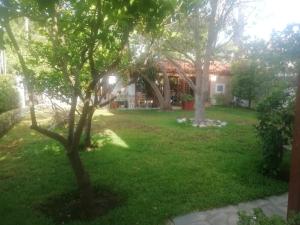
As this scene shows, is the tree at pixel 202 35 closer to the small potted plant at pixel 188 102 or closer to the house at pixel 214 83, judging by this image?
the small potted plant at pixel 188 102

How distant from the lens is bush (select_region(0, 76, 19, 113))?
13.0 metres

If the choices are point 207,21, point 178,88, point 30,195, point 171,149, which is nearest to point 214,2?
point 207,21

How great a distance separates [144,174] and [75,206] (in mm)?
1897

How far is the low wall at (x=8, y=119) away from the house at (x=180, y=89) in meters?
8.16

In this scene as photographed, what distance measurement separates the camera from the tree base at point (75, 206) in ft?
16.1

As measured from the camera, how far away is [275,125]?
6.12 m

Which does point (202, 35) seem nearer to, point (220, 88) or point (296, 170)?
point (296, 170)

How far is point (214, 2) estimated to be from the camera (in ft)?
41.4

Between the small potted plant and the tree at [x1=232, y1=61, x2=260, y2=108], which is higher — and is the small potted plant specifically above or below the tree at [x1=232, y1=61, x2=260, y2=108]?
below

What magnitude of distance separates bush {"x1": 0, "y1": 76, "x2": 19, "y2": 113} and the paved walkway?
10.9 metres

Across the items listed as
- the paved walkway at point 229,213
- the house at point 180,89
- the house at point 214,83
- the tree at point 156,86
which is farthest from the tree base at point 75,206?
the house at point 214,83

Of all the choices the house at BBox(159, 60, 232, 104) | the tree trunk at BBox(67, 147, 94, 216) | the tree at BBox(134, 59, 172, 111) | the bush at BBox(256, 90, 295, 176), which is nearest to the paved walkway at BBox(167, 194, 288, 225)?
the bush at BBox(256, 90, 295, 176)

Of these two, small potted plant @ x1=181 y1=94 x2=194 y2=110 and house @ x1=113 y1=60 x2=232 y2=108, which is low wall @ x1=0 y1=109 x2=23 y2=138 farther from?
small potted plant @ x1=181 y1=94 x2=194 y2=110

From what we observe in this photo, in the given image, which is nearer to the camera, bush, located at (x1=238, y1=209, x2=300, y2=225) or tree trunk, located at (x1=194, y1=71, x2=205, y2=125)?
bush, located at (x1=238, y1=209, x2=300, y2=225)
